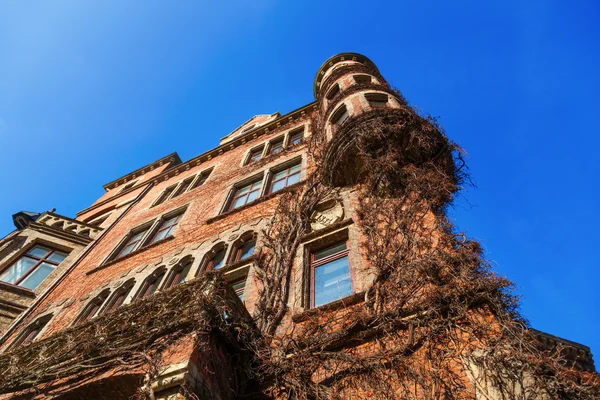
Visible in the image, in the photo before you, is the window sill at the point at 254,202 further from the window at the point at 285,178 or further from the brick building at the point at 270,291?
the window at the point at 285,178

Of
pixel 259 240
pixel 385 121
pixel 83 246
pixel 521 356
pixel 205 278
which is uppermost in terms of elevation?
pixel 83 246

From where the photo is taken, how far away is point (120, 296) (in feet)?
39.3

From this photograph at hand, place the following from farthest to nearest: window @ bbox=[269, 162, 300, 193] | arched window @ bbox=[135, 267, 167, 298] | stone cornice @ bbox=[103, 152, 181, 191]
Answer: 1. stone cornice @ bbox=[103, 152, 181, 191]
2. window @ bbox=[269, 162, 300, 193]
3. arched window @ bbox=[135, 267, 167, 298]

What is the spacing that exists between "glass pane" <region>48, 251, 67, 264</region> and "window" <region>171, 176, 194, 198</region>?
204 inches

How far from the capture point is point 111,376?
213 inches

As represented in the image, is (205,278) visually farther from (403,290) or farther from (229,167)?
(229,167)

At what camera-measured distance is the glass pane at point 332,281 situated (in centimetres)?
781

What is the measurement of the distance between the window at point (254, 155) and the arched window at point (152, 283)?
8.23m

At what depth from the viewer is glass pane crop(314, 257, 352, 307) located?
7.81m

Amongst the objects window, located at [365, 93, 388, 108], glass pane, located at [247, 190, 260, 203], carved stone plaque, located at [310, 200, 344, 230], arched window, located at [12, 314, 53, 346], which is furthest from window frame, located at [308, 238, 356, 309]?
arched window, located at [12, 314, 53, 346]

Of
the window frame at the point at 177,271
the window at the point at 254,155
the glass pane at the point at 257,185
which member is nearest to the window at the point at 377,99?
the glass pane at the point at 257,185

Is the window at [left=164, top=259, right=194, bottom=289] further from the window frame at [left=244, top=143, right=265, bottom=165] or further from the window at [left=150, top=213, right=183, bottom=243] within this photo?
the window frame at [left=244, top=143, right=265, bottom=165]

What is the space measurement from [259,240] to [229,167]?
30.3ft

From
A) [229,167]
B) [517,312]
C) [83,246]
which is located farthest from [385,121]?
[83,246]
